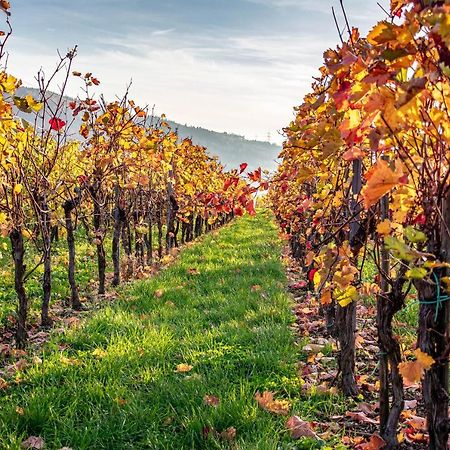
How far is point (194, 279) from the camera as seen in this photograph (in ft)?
25.4

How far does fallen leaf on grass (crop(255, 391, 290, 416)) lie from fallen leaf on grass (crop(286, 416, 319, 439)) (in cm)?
14

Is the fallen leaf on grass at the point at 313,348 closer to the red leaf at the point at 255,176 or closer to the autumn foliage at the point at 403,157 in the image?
the autumn foliage at the point at 403,157

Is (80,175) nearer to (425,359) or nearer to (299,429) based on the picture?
(299,429)

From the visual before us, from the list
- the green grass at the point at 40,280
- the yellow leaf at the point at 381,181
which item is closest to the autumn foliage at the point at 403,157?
the yellow leaf at the point at 381,181

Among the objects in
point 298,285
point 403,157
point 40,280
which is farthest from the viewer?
point 40,280

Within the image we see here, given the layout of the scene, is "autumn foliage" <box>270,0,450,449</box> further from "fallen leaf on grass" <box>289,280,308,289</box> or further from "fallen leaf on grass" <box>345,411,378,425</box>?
"fallen leaf on grass" <box>289,280,308,289</box>

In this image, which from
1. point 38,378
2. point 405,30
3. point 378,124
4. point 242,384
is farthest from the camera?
point 38,378

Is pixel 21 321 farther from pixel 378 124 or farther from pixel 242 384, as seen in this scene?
pixel 378 124

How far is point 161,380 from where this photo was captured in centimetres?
358

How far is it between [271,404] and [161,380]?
932 millimetres

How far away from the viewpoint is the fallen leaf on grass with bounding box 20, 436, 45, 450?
2.81 meters

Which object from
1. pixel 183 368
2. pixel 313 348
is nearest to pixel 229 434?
pixel 183 368

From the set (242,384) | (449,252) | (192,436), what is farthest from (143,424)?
(449,252)

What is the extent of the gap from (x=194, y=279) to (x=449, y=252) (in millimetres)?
6137
